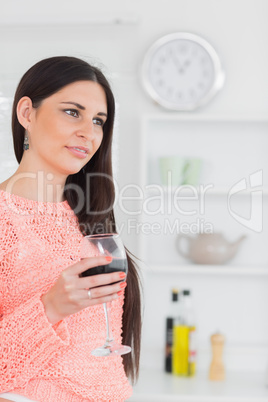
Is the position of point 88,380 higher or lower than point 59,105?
lower

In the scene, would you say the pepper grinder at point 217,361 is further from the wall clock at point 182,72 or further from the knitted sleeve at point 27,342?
the knitted sleeve at point 27,342

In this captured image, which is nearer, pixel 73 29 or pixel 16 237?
pixel 16 237

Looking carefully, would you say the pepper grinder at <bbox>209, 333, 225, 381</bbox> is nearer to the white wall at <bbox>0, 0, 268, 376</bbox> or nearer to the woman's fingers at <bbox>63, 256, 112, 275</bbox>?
the white wall at <bbox>0, 0, 268, 376</bbox>

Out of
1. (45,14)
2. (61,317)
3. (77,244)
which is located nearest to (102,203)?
(77,244)

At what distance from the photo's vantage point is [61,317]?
1.04 meters

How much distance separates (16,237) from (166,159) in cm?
124

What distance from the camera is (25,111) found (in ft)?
4.20

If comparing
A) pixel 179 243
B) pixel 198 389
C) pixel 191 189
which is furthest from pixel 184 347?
pixel 191 189

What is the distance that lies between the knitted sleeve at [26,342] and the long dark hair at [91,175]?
30 cm

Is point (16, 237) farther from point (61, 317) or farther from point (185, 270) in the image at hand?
point (185, 270)

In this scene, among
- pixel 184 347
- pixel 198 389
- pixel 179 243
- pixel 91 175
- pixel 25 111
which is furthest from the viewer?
pixel 179 243

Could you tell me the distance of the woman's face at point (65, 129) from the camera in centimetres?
123

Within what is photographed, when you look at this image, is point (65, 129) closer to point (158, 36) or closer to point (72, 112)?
point (72, 112)

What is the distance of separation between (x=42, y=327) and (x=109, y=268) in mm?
178
